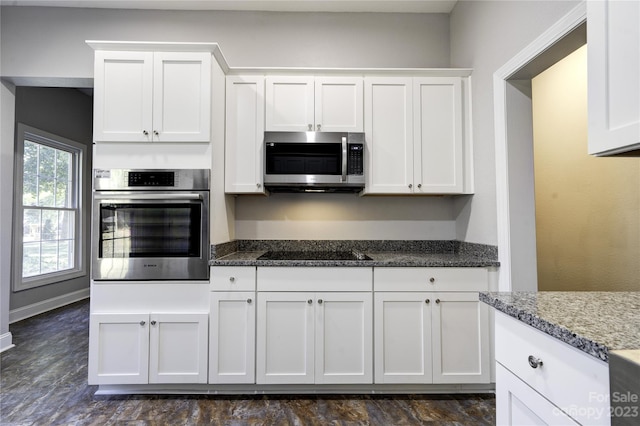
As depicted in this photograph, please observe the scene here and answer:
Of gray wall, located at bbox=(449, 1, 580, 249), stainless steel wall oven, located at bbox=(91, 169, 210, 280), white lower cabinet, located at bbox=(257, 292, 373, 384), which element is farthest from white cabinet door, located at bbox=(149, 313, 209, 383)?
gray wall, located at bbox=(449, 1, 580, 249)

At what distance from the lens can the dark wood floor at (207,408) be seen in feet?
6.03

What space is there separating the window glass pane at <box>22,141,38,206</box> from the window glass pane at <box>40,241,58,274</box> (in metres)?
0.56

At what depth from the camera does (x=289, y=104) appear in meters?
2.44

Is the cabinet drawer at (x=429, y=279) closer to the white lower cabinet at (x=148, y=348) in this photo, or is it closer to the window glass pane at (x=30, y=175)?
the white lower cabinet at (x=148, y=348)

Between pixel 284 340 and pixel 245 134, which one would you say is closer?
pixel 284 340

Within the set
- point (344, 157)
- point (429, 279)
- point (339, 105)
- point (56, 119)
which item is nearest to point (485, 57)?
point (339, 105)

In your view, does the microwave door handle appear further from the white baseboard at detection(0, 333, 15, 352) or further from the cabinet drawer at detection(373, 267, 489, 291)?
the white baseboard at detection(0, 333, 15, 352)

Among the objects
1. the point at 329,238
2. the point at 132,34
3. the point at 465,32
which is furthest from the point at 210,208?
the point at 465,32

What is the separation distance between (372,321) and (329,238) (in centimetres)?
90

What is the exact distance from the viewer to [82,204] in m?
4.43

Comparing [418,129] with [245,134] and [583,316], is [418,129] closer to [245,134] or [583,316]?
[245,134]

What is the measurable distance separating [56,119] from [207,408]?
4242 mm

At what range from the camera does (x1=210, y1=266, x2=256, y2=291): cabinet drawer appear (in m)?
2.08


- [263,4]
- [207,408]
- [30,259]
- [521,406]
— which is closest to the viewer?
[521,406]
